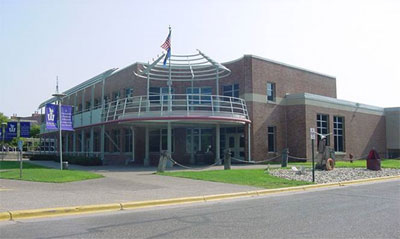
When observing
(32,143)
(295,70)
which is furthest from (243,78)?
(32,143)

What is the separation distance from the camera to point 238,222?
334 inches

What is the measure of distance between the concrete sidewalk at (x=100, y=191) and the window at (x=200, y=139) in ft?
41.3

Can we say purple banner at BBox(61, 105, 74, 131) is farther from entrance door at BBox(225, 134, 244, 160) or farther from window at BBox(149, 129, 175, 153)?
entrance door at BBox(225, 134, 244, 160)

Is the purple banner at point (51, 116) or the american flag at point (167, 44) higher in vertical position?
the american flag at point (167, 44)

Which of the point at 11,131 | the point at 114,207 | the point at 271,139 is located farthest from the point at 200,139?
the point at 114,207

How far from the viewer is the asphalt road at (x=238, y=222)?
7383 mm

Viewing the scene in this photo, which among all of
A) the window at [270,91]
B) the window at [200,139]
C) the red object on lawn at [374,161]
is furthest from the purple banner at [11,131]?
the red object on lawn at [374,161]

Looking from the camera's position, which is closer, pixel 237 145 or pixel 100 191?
pixel 100 191

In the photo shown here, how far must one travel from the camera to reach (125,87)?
32188 millimetres

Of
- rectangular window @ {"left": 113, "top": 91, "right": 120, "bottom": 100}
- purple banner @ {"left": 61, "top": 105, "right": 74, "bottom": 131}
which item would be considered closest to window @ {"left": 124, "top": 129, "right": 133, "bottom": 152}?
rectangular window @ {"left": 113, "top": 91, "right": 120, "bottom": 100}

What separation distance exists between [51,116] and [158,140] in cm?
963

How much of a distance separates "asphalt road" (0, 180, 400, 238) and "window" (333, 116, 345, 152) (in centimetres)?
2270

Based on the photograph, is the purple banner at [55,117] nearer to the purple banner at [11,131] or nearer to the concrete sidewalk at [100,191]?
the purple banner at [11,131]

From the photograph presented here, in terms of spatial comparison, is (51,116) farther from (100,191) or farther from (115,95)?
(115,95)
